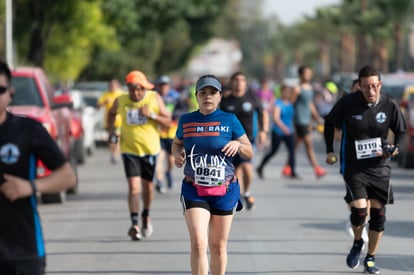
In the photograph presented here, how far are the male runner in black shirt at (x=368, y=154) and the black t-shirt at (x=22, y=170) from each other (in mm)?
4400

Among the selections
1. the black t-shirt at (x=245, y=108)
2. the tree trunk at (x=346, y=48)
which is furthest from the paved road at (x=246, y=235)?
the tree trunk at (x=346, y=48)

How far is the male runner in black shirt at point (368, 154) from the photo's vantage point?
9.45 metres

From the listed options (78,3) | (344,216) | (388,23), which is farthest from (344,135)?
(388,23)

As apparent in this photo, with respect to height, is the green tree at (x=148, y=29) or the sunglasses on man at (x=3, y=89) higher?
the sunglasses on man at (x=3, y=89)

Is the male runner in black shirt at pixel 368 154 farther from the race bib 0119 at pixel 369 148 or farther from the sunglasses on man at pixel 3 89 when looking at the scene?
the sunglasses on man at pixel 3 89

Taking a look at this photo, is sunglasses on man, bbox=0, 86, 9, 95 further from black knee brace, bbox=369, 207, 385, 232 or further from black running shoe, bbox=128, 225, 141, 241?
black running shoe, bbox=128, 225, 141, 241

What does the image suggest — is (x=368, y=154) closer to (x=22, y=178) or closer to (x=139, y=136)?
(x=139, y=136)

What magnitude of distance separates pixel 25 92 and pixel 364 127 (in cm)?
673

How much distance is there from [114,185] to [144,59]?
43.9 meters

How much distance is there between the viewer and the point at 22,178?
5.52 meters

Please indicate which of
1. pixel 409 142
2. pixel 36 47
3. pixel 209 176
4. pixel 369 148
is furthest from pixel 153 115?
pixel 36 47

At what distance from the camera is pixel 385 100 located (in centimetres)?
964

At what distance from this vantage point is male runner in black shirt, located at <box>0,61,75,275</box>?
5508mm

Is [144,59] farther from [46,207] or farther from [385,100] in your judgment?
[385,100]
